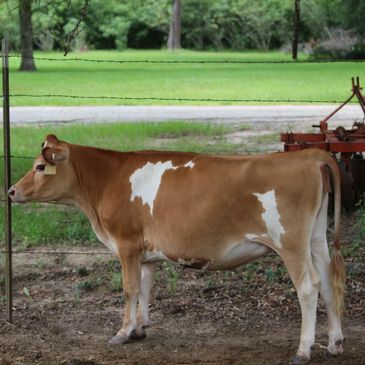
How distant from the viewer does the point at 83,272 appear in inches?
282

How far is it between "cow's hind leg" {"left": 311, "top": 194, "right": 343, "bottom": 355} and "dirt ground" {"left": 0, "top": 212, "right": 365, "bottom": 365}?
12 centimetres

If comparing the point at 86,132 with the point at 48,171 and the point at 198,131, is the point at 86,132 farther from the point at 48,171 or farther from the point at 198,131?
the point at 48,171

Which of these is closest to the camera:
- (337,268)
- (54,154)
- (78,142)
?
(337,268)

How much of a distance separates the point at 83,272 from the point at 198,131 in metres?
9.44

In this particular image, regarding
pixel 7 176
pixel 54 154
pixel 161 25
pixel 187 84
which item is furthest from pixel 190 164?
pixel 161 25

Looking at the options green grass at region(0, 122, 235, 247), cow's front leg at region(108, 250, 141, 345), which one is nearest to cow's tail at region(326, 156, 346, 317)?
cow's front leg at region(108, 250, 141, 345)

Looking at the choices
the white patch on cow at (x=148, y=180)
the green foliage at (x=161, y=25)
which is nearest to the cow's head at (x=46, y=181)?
the white patch on cow at (x=148, y=180)

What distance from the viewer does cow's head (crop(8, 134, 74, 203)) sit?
5.62 metres

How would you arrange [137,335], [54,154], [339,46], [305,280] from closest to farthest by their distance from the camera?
1. [305,280]
2. [54,154]
3. [137,335]
4. [339,46]

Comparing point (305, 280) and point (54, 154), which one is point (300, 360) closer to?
point (305, 280)

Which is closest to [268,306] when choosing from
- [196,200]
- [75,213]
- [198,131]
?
[196,200]

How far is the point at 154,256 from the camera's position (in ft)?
18.0

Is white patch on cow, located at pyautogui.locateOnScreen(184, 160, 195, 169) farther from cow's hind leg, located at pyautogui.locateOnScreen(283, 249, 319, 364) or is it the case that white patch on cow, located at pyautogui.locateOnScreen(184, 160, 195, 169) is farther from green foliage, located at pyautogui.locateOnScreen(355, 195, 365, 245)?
green foliage, located at pyautogui.locateOnScreen(355, 195, 365, 245)

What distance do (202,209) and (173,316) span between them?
1233mm
